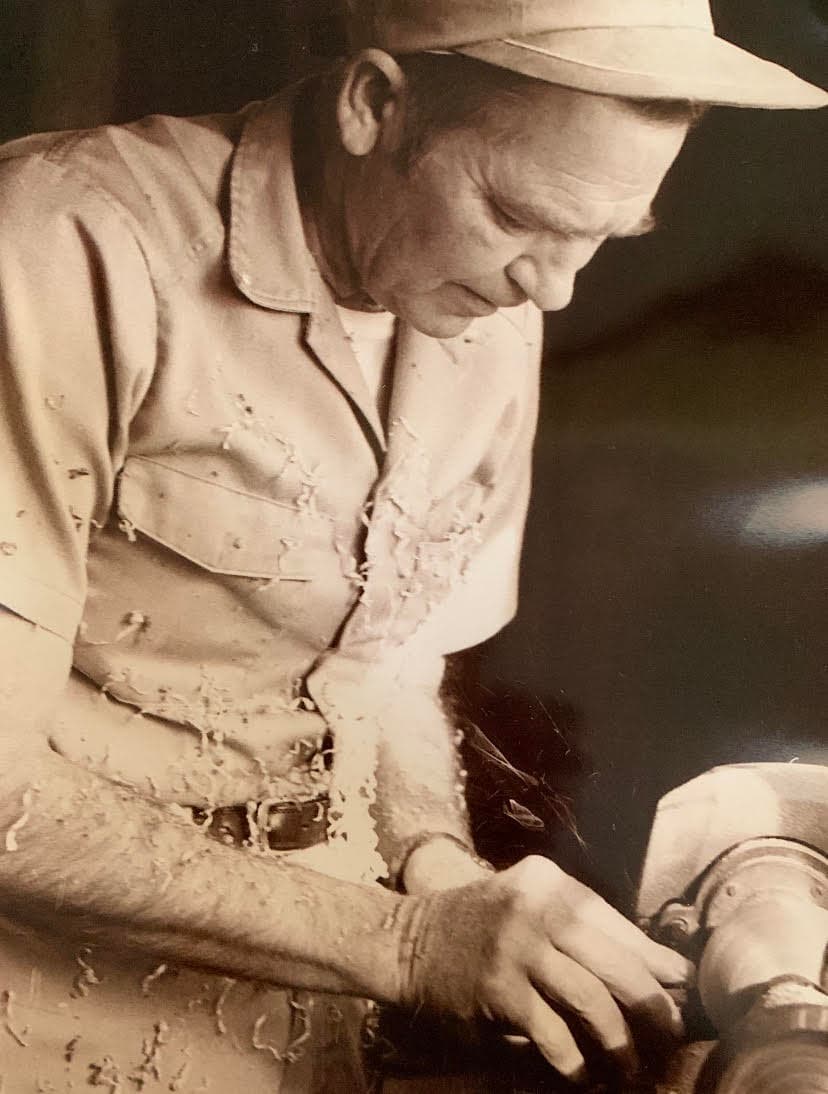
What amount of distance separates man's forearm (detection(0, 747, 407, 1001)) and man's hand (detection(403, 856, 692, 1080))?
0.05 metres

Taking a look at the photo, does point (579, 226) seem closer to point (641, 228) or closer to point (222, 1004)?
point (641, 228)

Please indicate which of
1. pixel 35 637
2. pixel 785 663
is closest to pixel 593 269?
pixel 785 663

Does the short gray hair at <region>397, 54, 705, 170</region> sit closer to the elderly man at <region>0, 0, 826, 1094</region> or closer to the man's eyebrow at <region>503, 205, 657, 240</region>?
the elderly man at <region>0, 0, 826, 1094</region>

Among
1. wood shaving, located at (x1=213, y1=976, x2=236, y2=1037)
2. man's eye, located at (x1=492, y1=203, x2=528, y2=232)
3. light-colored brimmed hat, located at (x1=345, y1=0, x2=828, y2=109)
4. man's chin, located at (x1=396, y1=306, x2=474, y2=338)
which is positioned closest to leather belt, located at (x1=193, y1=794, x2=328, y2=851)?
wood shaving, located at (x1=213, y1=976, x2=236, y2=1037)

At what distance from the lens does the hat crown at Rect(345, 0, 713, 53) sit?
126 centimetres

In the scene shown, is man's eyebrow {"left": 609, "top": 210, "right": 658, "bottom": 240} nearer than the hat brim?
No

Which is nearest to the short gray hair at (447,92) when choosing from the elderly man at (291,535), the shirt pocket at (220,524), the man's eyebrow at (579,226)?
the elderly man at (291,535)

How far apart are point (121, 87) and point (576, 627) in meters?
0.79

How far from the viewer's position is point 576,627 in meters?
1.46

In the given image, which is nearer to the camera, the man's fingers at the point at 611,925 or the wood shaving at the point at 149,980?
the wood shaving at the point at 149,980

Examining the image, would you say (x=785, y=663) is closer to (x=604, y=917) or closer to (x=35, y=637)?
(x=604, y=917)

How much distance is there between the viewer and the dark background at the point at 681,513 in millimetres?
1430

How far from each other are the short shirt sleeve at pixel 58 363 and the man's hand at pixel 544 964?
0.53 meters

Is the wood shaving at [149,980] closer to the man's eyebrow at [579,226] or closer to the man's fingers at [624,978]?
the man's fingers at [624,978]
